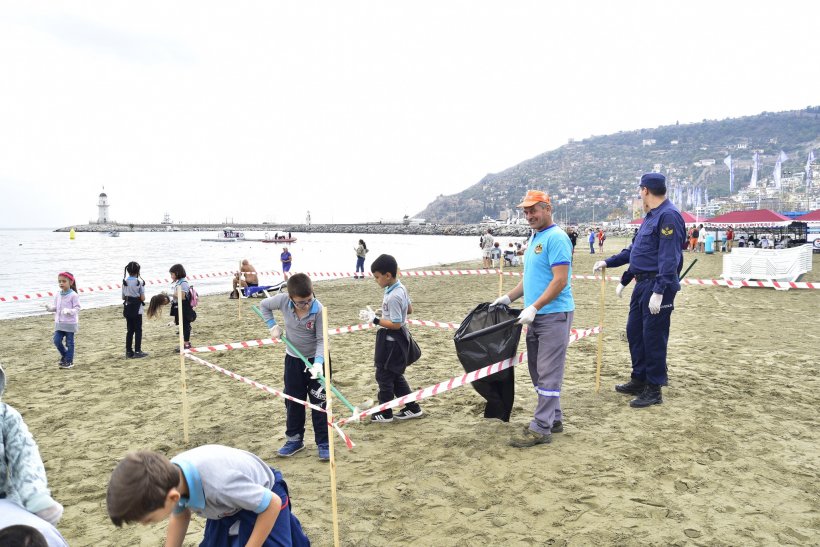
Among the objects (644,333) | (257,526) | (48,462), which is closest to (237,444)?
(48,462)

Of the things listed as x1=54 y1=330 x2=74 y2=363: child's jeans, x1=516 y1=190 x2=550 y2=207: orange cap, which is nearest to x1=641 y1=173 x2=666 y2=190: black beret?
x1=516 y1=190 x2=550 y2=207: orange cap

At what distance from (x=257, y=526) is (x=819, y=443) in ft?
15.7

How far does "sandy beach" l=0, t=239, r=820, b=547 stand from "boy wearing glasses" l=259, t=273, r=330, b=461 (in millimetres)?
236

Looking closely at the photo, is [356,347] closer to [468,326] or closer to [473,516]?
[468,326]

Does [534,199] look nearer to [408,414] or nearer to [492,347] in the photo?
[492,347]

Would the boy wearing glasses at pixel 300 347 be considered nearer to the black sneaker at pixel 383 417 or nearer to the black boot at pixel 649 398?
the black sneaker at pixel 383 417

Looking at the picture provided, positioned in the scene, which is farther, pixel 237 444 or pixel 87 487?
pixel 237 444

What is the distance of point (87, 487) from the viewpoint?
4.02 meters

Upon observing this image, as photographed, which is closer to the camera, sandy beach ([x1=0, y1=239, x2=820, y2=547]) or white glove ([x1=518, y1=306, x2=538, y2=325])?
sandy beach ([x1=0, y1=239, x2=820, y2=547])

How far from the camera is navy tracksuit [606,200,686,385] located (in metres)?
4.64

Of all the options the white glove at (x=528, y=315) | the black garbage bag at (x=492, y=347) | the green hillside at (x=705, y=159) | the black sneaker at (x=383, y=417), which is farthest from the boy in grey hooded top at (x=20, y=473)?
the green hillside at (x=705, y=159)

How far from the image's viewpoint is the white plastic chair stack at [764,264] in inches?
601

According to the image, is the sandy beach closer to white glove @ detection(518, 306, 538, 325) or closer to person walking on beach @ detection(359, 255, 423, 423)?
person walking on beach @ detection(359, 255, 423, 423)

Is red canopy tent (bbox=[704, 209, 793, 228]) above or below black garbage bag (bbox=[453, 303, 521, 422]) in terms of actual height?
above
